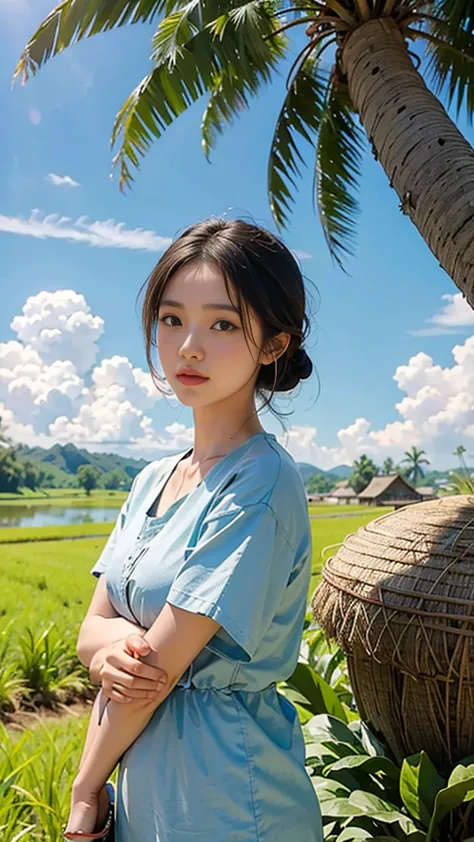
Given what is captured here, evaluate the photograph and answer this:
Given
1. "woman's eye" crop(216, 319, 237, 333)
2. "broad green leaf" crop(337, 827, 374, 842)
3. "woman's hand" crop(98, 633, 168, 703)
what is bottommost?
"broad green leaf" crop(337, 827, 374, 842)

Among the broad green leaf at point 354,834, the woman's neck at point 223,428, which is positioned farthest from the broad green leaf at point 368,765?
the woman's neck at point 223,428

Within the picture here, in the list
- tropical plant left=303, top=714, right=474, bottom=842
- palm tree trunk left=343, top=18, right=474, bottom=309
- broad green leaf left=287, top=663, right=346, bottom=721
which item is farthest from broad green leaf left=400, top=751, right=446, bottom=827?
palm tree trunk left=343, top=18, right=474, bottom=309

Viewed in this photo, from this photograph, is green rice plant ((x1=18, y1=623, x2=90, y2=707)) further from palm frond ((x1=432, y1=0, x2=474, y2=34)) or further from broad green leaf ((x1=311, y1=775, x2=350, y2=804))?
palm frond ((x1=432, y1=0, x2=474, y2=34))

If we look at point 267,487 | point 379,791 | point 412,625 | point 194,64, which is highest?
point 194,64

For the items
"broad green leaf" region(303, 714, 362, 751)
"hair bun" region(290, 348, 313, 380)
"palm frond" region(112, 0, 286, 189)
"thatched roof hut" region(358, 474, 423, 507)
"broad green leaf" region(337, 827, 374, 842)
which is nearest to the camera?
"hair bun" region(290, 348, 313, 380)

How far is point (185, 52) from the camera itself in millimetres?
3330

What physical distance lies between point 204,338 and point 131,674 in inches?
18.9

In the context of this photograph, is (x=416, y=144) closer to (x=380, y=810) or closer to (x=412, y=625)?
(x=412, y=625)

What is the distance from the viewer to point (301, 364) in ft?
3.90

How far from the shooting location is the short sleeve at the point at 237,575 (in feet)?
2.73

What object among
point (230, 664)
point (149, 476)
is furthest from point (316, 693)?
point (230, 664)

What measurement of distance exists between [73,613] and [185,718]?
4.30 metres

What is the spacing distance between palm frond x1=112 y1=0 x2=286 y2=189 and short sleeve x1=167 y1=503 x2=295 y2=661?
2867mm

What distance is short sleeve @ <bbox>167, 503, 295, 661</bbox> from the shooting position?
2.73ft
